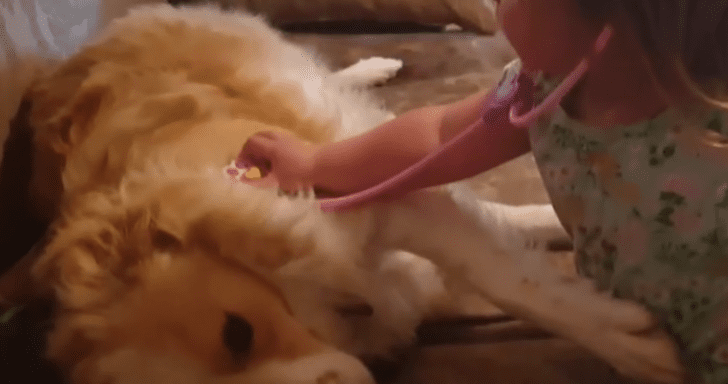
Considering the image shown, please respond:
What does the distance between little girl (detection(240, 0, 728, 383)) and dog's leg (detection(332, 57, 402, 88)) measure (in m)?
0.68

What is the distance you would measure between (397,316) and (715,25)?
1.84ft

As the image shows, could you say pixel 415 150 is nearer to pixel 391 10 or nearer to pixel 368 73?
pixel 368 73

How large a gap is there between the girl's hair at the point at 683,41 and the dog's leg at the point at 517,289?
0.89 ft

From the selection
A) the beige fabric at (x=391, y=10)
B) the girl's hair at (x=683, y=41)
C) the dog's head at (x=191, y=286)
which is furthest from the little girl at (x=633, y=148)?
the beige fabric at (x=391, y=10)

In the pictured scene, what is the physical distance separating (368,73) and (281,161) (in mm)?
681

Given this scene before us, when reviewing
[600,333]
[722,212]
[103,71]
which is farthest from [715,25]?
[103,71]

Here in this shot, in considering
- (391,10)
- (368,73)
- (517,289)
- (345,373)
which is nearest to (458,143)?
(517,289)

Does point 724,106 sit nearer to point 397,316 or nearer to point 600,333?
point 600,333

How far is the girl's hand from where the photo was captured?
976 mm

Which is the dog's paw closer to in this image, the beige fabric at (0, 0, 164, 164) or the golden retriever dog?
the golden retriever dog

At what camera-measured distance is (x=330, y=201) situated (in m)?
0.92

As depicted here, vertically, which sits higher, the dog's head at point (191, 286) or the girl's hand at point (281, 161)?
the girl's hand at point (281, 161)

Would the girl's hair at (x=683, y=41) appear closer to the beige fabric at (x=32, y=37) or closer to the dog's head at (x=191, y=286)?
the dog's head at (x=191, y=286)

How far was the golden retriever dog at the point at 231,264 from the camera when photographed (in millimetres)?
780
